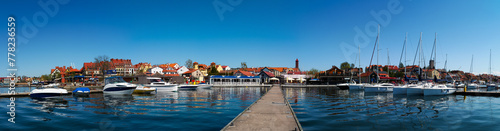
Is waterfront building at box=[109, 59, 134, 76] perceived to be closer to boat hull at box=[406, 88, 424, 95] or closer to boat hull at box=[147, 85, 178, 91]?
boat hull at box=[147, 85, 178, 91]

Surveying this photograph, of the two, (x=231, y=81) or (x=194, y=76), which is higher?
(x=194, y=76)

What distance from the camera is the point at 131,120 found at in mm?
14594

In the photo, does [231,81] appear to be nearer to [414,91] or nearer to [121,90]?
[121,90]

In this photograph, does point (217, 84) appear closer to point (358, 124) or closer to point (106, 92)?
point (106, 92)

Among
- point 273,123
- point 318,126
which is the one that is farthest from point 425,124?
point 273,123

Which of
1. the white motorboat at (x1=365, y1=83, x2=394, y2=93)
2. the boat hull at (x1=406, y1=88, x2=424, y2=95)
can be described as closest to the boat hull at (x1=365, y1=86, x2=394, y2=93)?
the white motorboat at (x1=365, y1=83, x2=394, y2=93)

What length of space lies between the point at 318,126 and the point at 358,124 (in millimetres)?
2282

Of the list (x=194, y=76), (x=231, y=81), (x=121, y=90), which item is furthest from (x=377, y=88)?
(x=194, y=76)

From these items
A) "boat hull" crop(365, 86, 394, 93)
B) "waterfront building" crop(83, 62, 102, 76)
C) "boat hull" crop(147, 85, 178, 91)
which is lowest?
"boat hull" crop(365, 86, 394, 93)

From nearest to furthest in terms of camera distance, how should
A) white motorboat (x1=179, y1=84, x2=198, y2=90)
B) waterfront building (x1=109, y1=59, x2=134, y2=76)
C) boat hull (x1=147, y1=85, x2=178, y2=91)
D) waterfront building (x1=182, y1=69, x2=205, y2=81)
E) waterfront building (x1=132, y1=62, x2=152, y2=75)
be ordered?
boat hull (x1=147, y1=85, x2=178, y2=91), white motorboat (x1=179, y1=84, x2=198, y2=90), waterfront building (x1=182, y1=69, x2=205, y2=81), waterfront building (x1=109, y1=59, x2=134, y2=76), waterfront building (x1=132, y1=62, x2=152, y2=75)

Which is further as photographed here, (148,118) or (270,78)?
(270,78)

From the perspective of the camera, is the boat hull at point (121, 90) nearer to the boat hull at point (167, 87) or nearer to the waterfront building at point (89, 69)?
the boat hull at point (167, 87)

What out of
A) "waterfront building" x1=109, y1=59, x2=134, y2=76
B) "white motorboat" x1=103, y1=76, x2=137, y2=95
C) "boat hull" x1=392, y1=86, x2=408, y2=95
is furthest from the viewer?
"waterfront building" x1=109, y1=59, x2=134, y2=76

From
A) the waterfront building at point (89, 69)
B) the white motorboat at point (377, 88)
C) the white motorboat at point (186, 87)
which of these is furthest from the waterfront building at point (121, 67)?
the white motorboat at point (377, 88)
